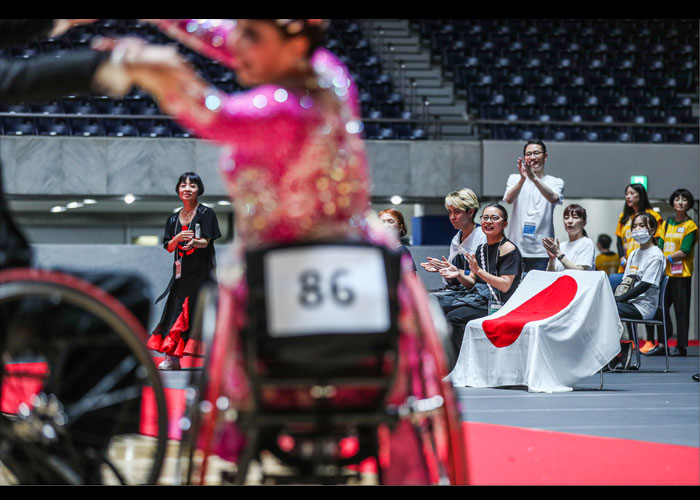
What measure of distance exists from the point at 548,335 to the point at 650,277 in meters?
1.80

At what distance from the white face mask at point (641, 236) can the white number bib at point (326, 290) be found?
5.68m

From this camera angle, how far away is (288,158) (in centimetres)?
173

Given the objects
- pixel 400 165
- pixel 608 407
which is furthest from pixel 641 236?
pixel 400 165

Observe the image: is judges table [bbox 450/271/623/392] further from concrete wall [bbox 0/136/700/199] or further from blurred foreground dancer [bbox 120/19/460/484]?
concrete wall [bbox 0/136/700/199]

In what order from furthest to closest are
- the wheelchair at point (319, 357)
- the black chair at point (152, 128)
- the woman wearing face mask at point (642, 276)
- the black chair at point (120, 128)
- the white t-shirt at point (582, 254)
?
1. the black chair at point (152, 128)
2. the black chair at point (120, 128)
3. the woman wearing face mask at point (642, 276)
4. the white t-shirt at point (582, 254)
5. the wheelchair at point (319, 357)

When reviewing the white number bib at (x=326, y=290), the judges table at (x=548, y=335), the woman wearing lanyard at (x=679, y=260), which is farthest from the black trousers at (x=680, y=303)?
the white number bib at (x=326, y=290)

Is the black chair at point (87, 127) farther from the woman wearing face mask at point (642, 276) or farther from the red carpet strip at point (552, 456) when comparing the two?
the red carpet strip at point (552, 456)

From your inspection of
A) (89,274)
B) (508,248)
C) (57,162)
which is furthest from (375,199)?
(89,274)

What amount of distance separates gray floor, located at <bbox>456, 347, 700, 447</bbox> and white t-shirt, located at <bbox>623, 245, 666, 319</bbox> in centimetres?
53

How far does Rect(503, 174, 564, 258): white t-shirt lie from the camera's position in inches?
238

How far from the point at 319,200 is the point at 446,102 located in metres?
12.4

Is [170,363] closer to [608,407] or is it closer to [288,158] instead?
[608,407]

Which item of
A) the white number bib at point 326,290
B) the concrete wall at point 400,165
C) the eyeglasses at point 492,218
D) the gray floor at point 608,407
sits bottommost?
the gray floor at point 608,407

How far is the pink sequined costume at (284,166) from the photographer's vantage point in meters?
1.73
